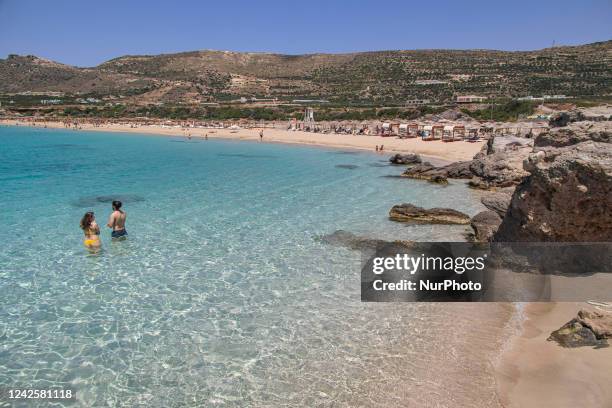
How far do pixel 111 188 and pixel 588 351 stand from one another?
1885 cm

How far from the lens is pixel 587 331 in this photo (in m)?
5.72

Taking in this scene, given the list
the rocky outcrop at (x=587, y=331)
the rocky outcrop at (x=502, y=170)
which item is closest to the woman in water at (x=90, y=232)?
the rocky outcrop at (x=587, y=331)

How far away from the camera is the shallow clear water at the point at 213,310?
220 inches

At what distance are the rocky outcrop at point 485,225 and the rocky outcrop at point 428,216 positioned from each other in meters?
1.46

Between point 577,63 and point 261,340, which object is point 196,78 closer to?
point 577,63

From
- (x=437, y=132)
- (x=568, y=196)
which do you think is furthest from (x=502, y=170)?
(x=437, y=132)

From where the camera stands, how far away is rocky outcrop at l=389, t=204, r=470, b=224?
13.0 m

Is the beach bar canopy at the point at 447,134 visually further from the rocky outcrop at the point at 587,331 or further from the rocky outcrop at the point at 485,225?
the rocky outcrop at the point at 587,331

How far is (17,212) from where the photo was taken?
576 inches

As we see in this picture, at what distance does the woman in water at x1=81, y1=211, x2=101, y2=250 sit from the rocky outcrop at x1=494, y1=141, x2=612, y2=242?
9.16 meters

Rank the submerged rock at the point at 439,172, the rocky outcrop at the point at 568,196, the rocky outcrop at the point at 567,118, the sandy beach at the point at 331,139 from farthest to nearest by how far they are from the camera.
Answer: the sandy beach at the point at 331,139
the submerged rock at the point at 439,172
the rocky outcrop at the point at 567,118
the rocky outcrop at the point at 568,196

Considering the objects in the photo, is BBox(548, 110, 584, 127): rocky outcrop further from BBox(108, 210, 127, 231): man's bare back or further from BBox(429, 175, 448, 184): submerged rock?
BBox(108, 210, 127, 231): man's bare back

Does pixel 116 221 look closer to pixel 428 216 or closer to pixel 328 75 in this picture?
pixel 428 216

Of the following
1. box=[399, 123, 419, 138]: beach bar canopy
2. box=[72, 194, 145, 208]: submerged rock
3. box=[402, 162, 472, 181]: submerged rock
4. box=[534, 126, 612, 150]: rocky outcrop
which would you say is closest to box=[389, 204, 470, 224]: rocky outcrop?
box=[534, 126, 612, 150]: rocky outcrop
